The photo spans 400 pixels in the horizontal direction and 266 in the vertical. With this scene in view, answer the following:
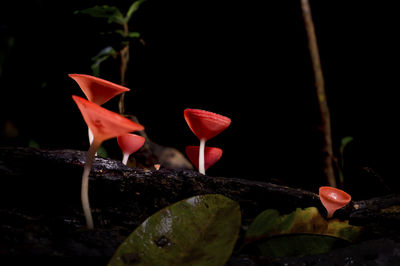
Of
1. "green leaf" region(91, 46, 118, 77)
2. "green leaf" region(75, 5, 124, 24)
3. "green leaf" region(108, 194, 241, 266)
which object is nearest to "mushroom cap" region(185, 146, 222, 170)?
"green leaf" region(108, 194, 241, 266)

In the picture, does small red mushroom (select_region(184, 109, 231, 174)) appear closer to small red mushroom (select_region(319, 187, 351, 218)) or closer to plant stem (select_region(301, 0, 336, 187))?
small red mushroom (select_region(319, 187, 351, 218))

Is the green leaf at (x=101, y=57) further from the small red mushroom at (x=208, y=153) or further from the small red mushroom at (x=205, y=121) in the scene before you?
the small red mushroom at (x=205, y=121)

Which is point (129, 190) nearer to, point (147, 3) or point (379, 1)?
point (147, 3)

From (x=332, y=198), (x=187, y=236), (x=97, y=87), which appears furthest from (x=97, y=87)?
(x=332, y=198)

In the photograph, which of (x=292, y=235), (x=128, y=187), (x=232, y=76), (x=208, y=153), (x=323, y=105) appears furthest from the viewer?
(x=232, y=76)

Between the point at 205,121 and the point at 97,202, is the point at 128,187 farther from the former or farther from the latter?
the point at 205,121
